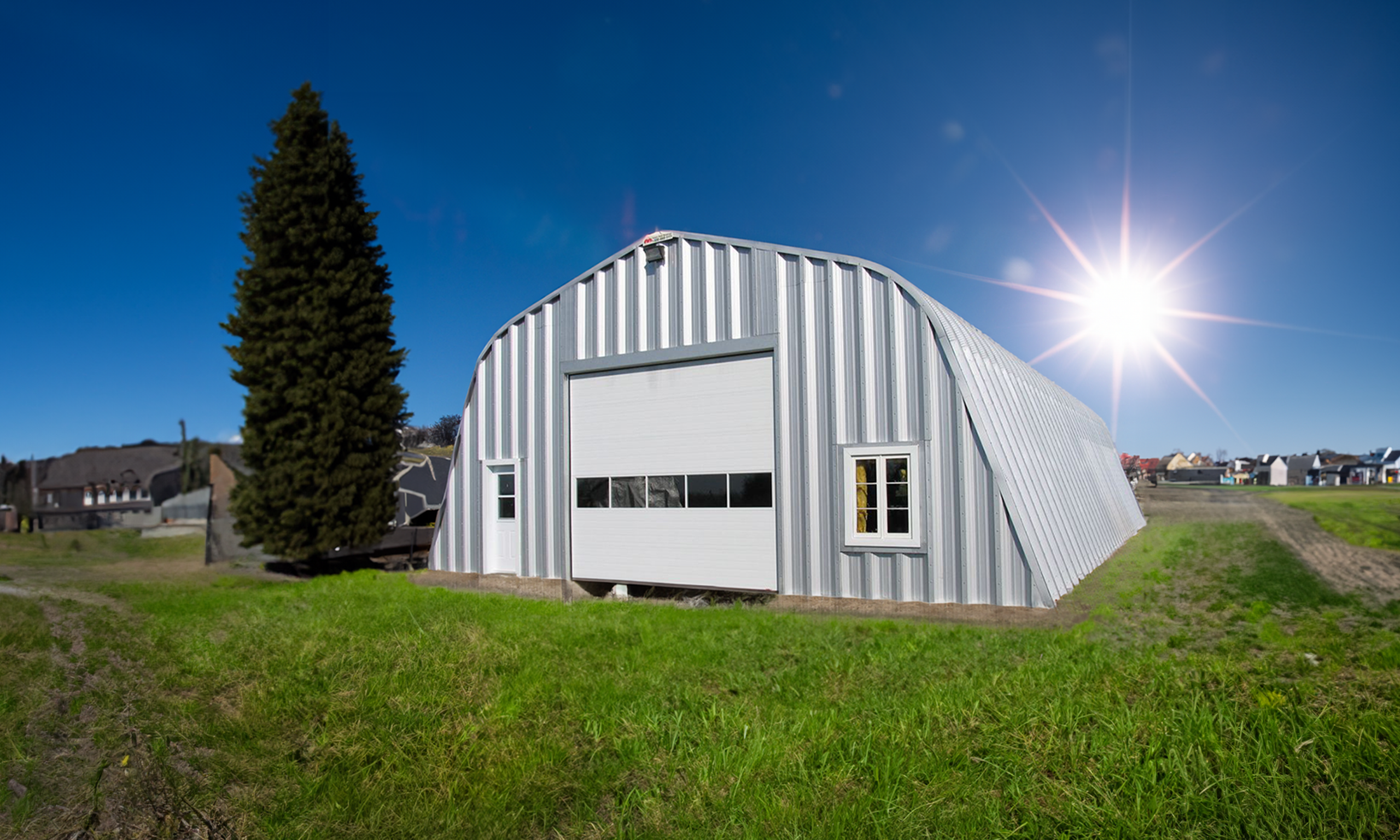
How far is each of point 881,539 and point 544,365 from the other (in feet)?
22.2

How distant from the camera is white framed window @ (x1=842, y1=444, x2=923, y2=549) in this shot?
9.12m

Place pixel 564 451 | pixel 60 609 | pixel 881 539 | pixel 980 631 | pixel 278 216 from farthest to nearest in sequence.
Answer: pixel 278 216
pixel 564 451
pixel 60 609
pixel 881 539
pixel 980 631

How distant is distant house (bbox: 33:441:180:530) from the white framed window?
5904cm

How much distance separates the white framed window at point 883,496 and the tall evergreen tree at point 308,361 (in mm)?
11179

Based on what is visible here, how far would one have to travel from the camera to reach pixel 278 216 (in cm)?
1556

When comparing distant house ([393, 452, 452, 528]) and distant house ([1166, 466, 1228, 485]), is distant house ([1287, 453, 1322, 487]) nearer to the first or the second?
distant house ([1166, 466, 1228, 485])

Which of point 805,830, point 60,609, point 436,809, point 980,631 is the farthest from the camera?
point 60,609

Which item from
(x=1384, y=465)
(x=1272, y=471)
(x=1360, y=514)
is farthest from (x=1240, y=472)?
(x=1360, y=514)

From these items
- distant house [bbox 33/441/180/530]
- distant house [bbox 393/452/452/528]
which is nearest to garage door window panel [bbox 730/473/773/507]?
distant house [bbox 393/452/452/528]

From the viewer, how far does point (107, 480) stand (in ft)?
178

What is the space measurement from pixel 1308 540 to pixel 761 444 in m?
14.7

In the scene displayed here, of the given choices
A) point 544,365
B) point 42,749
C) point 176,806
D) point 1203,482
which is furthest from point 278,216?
point 1203,482

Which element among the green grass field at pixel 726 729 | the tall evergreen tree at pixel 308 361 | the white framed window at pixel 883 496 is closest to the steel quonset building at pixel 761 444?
the white framed window at pixel 883 496

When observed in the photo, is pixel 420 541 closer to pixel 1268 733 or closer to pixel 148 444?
pixel 1268 733
